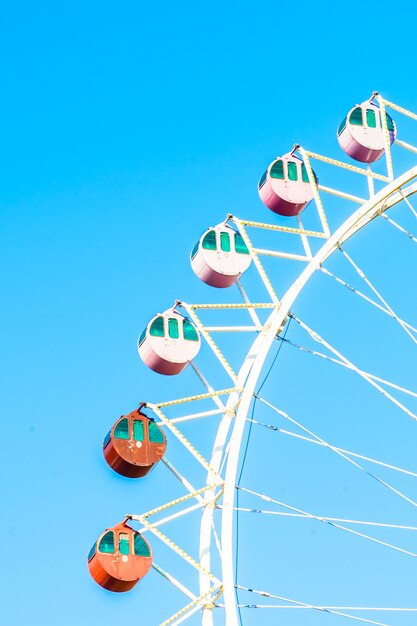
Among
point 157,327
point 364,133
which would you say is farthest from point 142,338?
point 364,133

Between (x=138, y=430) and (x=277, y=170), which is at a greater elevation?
(x=277, y=170)

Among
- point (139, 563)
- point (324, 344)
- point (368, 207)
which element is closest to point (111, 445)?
point (139, 563)

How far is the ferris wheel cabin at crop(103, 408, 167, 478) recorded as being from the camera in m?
33.1

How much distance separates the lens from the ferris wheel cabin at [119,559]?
3181cm

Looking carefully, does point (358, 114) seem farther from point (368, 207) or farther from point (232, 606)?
point (232, 606)

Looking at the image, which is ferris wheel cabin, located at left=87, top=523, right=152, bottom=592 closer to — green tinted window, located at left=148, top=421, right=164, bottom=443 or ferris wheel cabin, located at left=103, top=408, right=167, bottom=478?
ferris wheel cabin, located at left=103, top=408, right=167, bottom=478

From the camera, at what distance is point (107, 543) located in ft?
105

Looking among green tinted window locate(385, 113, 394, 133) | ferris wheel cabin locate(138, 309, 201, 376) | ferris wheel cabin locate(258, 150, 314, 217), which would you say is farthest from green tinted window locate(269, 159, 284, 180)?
ferris wheel cabin locate(138, 309, 201, 376)

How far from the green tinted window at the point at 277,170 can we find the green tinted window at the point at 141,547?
8.08m

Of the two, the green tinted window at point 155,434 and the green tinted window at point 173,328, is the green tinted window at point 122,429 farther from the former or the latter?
the green tinted window at point 173,328

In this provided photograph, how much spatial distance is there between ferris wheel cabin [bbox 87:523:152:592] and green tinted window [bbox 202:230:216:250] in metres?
6.07

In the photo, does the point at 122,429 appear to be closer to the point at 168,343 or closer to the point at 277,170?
the point at 168,343

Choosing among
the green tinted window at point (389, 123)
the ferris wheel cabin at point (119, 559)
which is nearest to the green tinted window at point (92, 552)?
the ferris wheel cabin at point (119, 559)

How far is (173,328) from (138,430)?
2.23 meters
